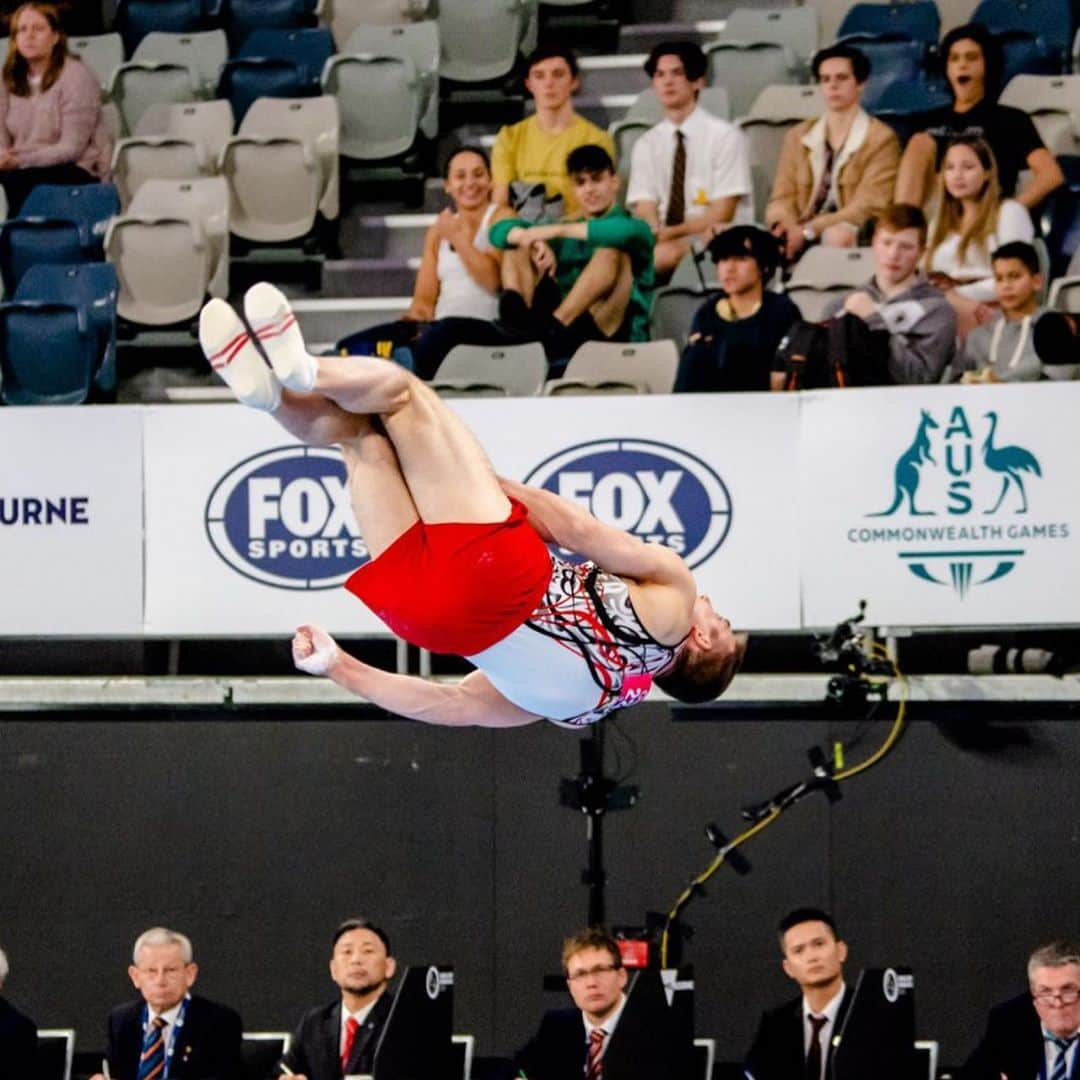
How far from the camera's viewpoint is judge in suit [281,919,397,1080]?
8.12 metres

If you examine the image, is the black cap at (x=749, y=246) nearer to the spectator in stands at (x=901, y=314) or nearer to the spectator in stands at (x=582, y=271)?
the spectator in stands at (x=901, y=314)

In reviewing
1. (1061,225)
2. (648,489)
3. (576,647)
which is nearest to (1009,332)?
(1061,225)

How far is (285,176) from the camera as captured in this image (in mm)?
10977

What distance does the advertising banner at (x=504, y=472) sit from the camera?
844 cm

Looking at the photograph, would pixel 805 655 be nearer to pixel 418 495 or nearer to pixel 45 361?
pixel 45 361

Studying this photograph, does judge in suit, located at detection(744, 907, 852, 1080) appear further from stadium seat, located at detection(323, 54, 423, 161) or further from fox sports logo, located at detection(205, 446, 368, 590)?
stadium seat, located at detection(323, 54, 423, 161)

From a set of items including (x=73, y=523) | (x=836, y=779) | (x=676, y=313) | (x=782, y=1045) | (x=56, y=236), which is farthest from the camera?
(x=56, y=236)

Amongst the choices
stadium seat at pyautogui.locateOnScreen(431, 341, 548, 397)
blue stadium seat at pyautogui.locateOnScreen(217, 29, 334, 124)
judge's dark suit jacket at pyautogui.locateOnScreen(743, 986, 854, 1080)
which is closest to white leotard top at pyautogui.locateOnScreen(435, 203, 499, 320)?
stadium seat at pyautogui.locateOnScreen(431, 341, 548, 397)

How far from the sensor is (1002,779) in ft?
28.7

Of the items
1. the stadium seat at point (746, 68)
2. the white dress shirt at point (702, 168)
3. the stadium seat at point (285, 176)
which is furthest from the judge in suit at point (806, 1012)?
the stadium seat at point (746, 68)

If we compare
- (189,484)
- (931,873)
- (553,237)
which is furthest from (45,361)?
(931,873)

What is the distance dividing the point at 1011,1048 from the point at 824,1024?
71 cm

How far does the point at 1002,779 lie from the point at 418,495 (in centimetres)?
428

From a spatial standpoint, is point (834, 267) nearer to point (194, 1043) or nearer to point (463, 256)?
point (463, 256)
